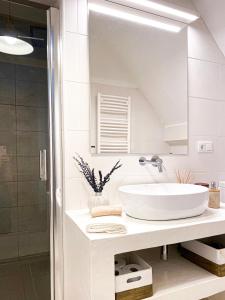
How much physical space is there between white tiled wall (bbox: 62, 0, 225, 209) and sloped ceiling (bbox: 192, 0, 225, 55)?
0.04m

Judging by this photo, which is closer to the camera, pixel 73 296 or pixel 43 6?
pixel 73 296

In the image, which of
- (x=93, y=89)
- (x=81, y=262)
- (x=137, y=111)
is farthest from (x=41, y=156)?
(x=81, y=262)

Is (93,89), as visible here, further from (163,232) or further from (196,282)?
(196,282)

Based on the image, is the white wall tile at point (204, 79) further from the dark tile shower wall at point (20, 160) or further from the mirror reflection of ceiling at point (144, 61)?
the dark tile shower wall at point (20, 160)

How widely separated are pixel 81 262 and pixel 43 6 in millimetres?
1454

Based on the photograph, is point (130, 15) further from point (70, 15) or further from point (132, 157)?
point (132, 157)

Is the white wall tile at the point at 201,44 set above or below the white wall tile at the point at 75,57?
above

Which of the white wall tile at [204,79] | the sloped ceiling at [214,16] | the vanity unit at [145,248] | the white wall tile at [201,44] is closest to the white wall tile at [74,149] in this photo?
the vanity unit at [145,248]

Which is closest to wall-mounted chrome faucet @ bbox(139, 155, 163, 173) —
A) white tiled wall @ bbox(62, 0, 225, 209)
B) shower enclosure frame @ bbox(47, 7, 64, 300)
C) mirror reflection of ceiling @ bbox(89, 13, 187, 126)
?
white tiled wall @ bbox(62, 0, 225, 209)

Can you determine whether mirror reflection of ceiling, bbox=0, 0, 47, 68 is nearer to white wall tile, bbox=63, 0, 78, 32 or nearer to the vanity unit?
white wall tile, bbox=63, 0, 78, 32

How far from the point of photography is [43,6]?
1.38 m

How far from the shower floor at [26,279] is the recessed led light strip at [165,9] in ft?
5.69

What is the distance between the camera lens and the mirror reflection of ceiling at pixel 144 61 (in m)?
1.36

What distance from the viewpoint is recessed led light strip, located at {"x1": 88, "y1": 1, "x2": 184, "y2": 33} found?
4.40 ft
